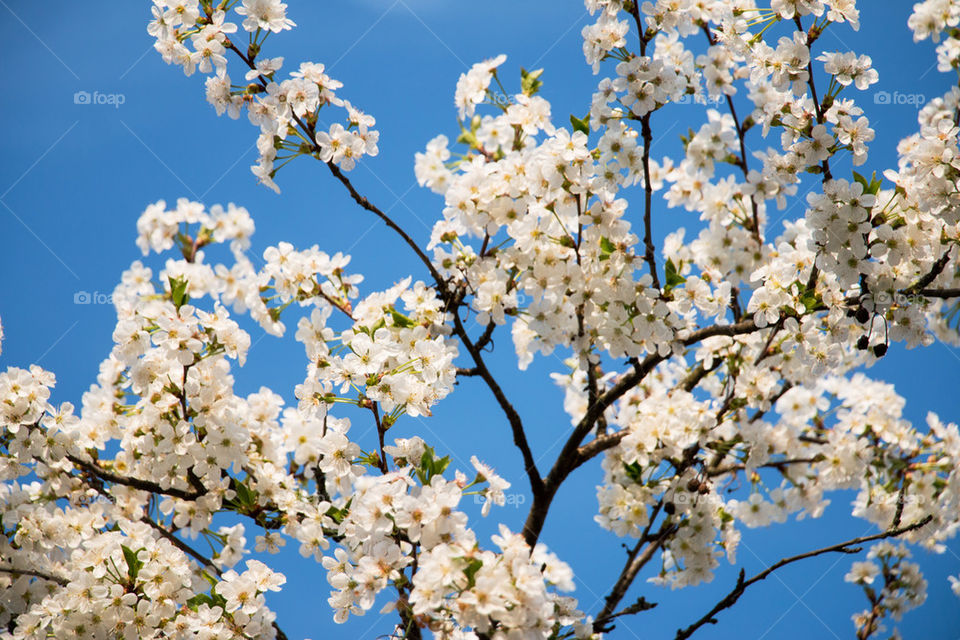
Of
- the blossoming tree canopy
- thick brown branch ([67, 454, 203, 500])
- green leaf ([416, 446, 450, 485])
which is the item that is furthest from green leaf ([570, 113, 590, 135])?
thick brown branch ([67, 454, 203, 500])

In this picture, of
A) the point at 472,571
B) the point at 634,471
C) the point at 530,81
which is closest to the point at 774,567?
the point at 634,471

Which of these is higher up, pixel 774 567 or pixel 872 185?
pixel 872 185

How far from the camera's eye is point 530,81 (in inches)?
112

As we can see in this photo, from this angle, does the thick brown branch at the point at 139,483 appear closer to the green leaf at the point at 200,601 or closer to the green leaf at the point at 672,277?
the green leaf at the point at 200,601

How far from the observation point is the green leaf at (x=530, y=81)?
9.35 feet

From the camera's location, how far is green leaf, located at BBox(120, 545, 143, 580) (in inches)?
105

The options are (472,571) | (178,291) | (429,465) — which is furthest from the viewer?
(178,291)

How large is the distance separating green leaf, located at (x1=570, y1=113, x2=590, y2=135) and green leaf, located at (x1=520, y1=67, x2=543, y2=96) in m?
0.27

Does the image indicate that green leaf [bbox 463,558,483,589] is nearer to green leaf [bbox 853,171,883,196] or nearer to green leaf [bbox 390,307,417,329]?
green leaf [bbox 390,307,417,329]

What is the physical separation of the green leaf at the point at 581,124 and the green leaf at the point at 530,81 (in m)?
0.27

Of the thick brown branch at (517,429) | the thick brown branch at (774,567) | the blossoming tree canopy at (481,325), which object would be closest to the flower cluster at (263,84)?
the blossoming tree canopy at (481,325)

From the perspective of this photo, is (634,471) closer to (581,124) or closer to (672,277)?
(672,277)

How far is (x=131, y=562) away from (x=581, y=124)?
2.28 metres

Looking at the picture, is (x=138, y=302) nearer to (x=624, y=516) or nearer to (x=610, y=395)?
(x=610, y=395)
